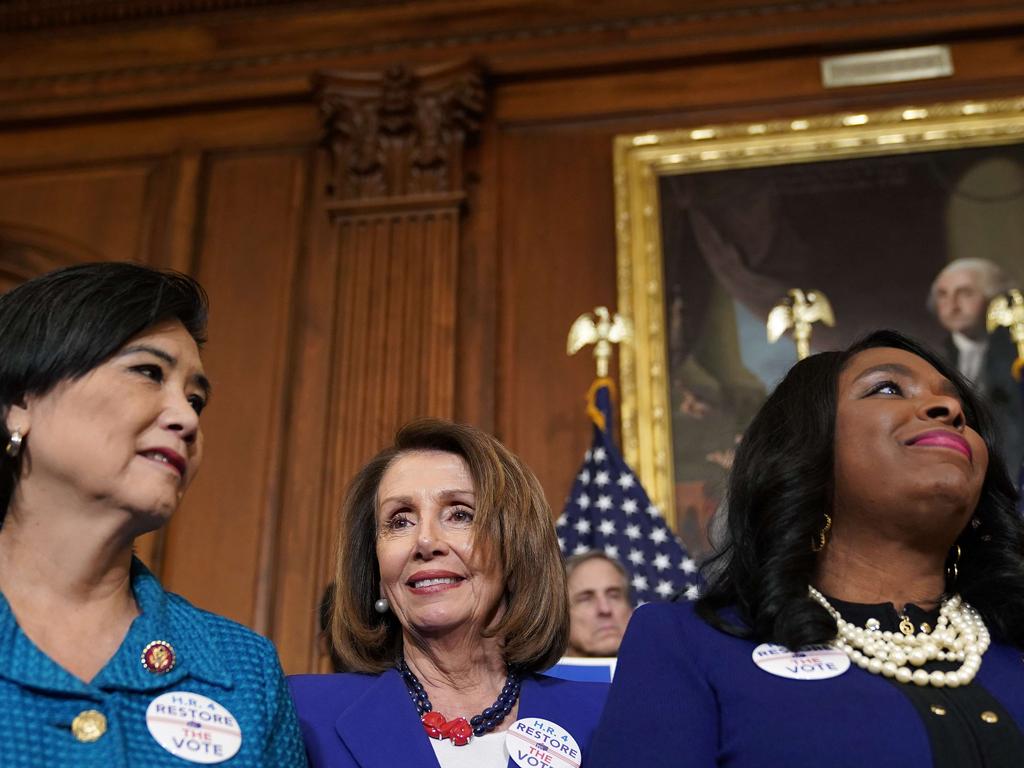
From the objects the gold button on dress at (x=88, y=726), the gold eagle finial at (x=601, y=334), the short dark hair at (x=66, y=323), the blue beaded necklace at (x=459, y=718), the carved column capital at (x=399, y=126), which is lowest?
the blue beaded necklace at (x=459, y=718)

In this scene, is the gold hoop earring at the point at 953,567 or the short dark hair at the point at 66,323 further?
the gold hoop earring at the point at 953,567

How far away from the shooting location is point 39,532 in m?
1.89

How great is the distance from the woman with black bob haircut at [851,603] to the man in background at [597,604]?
1.92 metres

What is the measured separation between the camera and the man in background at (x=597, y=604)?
4.28 metres

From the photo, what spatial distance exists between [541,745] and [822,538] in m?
0.65

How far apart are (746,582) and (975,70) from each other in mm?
4518

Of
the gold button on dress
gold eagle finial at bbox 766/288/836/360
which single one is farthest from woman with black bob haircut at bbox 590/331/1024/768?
gold eagle finial at bbox 766/288/836/360

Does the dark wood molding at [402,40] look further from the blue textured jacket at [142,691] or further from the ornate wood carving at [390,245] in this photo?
the blue textured jacket at [142,691]

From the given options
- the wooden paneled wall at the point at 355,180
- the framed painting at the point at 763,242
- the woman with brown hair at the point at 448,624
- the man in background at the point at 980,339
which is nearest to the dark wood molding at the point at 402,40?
the wooden paneled wall at the point at 355,180

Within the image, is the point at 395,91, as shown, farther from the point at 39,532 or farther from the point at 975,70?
the point at 39,532

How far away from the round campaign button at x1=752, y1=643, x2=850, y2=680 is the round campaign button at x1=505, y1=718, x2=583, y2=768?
436mm

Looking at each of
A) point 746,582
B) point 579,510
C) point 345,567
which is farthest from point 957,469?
point 579,510

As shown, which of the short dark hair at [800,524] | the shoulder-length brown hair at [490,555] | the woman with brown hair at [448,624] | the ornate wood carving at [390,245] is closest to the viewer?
the short dark hair at [800,524]

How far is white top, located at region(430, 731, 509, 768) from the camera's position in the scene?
7.14 feet
